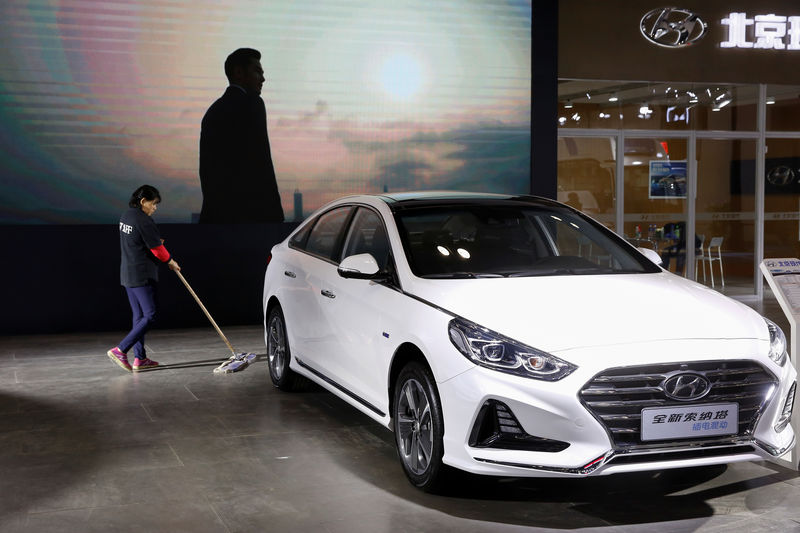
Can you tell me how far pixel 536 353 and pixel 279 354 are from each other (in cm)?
345

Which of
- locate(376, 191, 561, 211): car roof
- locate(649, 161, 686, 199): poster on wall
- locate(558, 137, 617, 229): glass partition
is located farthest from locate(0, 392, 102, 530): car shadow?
locate(649, 161, 686, 199): poster on wall

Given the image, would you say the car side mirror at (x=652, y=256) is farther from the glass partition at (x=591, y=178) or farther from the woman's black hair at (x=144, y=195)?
the glass partition at (x=591, y=178)

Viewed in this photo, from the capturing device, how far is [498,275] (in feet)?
17.1

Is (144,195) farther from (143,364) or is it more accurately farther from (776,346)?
(776,346)

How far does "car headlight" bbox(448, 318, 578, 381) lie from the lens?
4.20 meters

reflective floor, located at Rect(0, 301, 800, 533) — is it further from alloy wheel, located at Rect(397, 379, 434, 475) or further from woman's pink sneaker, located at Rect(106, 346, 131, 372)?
woman's pink sneaker, located at Rect(106, 346, 131, 372)

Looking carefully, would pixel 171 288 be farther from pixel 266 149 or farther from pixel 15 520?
pixel 15 520

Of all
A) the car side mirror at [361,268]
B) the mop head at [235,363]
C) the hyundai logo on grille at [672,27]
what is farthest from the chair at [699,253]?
the car side mirror at [361,268]

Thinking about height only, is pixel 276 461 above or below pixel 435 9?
below

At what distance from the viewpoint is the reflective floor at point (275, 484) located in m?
4.42

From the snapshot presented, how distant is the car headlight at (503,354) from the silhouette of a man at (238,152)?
23.8 feet

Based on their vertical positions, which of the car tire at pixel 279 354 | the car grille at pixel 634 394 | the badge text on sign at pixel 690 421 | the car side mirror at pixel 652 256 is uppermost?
the car side mirror at pixel 652 256

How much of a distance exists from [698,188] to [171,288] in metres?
7.91

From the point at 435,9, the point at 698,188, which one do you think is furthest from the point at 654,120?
the point at 435,9
